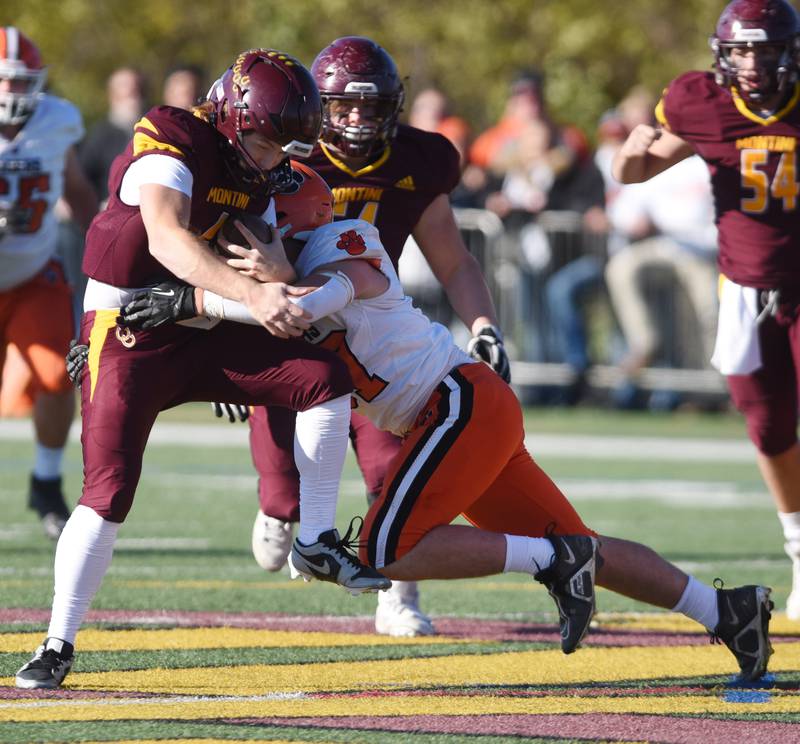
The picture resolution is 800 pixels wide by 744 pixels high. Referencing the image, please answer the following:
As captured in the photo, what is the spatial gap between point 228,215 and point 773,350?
7.63ft

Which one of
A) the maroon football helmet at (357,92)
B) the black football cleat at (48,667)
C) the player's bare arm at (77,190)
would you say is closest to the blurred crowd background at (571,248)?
the player's bare arm at (77,190)

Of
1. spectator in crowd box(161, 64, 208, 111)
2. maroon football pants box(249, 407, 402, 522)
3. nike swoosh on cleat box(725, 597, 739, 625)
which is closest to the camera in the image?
nike swoosh on cleat box(725, 597, 739, 625)

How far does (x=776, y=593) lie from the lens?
22.5ft

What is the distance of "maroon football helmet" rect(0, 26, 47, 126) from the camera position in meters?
7.56

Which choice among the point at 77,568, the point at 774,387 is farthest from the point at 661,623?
the point at 77,568

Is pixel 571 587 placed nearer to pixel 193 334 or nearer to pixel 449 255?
pixel 193 334

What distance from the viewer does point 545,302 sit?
562 inches

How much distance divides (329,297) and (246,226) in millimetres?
319

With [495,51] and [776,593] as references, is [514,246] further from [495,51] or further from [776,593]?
[495,51]

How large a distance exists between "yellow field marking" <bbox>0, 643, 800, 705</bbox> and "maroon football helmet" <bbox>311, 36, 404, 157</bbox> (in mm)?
A: 1618

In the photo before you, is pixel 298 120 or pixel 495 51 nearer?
pixel 298 120

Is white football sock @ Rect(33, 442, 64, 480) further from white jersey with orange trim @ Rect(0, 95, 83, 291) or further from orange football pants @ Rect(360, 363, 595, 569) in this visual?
Answer: orange football pants @ Rect(360, 363, 595, 569)

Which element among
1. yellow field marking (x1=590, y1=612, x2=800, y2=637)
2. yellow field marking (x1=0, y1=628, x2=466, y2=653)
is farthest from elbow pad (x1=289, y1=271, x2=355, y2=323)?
yellow field marking (x1=590, y1=612, x2=800, y2=637)

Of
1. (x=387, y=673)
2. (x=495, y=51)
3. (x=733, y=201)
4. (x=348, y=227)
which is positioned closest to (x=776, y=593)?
(x=733, y=201)
